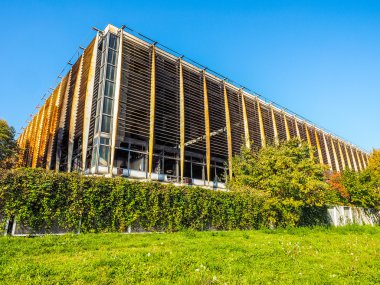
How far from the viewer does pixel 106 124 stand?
68.3ft

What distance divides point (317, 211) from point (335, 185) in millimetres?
12042

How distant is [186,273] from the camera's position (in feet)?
16.3

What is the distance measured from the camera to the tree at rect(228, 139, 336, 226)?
1551 cm

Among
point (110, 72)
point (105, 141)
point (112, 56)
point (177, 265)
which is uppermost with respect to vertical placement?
point (112, 56)

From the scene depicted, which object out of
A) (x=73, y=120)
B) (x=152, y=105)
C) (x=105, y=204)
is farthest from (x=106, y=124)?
(x=105, y=204)

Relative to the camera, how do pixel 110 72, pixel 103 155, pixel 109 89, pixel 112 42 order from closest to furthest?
pixel 103 155 < pixel 109 89 < pixel 110 72 < pixel 112 42

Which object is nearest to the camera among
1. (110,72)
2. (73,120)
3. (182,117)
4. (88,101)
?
(110,72)

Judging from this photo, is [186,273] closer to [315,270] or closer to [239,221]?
[315,270]

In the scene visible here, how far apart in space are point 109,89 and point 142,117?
3872 millimetres

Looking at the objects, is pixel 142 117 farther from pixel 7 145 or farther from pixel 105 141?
pixel 7 145

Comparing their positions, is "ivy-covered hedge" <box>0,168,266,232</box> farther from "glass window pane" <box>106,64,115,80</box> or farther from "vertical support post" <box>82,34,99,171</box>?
"glass window pane" <box>106,64,115,80</box>

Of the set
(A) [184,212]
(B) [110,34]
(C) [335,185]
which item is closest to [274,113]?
(C) [335,185]

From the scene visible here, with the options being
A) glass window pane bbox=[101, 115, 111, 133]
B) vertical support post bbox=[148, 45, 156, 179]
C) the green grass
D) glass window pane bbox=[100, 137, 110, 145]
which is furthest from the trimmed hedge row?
glass window pane bbox=[101, 115, 111, 133]

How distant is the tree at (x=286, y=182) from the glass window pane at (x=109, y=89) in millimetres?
13337
